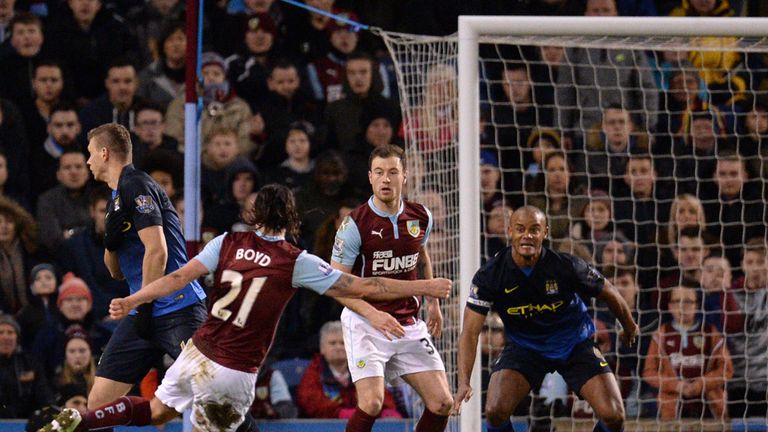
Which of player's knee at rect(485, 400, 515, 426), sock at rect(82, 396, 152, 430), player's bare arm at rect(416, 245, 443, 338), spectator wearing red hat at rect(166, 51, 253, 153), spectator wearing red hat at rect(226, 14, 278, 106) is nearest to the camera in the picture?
sock at rect(82, 396, 152, 430)

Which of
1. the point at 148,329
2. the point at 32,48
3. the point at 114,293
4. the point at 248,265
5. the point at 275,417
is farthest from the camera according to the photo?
the point at 32,48

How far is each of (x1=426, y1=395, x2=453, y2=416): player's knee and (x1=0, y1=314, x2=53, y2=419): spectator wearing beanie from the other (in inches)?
128

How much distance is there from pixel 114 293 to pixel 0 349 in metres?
0.88

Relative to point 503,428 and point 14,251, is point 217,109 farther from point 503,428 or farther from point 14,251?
point 503,428

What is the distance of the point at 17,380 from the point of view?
8.68 m

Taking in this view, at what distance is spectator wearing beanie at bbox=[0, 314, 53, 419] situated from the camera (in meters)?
8.62

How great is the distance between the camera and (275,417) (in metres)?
8.43

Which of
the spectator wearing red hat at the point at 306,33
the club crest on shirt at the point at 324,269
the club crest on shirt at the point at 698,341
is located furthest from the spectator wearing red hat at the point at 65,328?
the club crest on shirt at the point at 698,341

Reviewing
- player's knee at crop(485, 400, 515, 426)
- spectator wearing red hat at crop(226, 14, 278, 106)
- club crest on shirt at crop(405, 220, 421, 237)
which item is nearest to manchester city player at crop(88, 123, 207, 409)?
club crest on shirt at crop(405, 220, 421, 237)

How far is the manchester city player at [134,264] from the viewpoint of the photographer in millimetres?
6246

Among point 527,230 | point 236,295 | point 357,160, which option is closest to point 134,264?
point 236,295

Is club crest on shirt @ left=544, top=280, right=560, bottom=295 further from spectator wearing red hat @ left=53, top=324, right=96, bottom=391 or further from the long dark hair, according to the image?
spectator wearing red hat @ left=53, top=324, right=96, bottom=391

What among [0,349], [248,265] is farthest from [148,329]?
[0,349]

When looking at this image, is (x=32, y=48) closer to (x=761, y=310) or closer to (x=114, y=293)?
(x=114, y=293)
